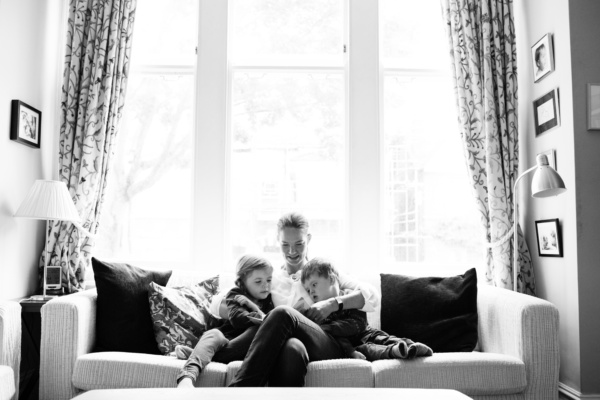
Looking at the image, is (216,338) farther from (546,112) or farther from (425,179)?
(546,112)

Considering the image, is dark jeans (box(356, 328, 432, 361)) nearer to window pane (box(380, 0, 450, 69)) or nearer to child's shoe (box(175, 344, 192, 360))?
child's shoe (box(175, 344, 192, 360))

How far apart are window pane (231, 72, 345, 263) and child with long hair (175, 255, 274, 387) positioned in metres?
1.02

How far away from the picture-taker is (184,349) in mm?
2551

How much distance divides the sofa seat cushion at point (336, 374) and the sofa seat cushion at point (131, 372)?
81 mm

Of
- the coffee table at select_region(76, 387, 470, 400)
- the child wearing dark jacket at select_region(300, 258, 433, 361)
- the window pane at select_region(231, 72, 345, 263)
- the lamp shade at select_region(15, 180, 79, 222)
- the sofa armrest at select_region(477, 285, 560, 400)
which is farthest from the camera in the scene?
the window pane at select_region(231, 72, 345, 263)

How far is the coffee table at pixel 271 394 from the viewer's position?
1.64 m

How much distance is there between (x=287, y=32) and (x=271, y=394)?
111 inches

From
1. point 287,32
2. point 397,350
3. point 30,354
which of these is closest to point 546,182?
point 397,350

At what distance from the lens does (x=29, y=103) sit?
340cm

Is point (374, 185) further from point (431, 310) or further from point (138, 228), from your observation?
point (138, 228)

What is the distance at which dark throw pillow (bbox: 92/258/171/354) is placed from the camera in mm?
2709

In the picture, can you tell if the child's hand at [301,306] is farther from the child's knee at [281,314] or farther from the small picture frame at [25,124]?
the small picture frame at [25,124]

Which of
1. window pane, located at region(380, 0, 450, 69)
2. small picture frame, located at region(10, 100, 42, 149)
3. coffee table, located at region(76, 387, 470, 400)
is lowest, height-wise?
coffee table, located at region(76, 387, 470, 400)

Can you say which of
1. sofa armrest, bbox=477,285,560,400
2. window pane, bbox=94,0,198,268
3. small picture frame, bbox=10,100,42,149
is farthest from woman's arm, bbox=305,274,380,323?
small picture frame, bbox=10,100,42,149
